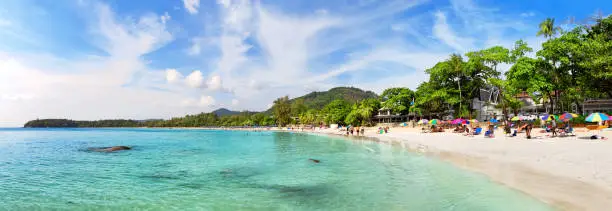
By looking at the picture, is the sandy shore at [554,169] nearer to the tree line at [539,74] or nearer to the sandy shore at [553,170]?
the sandy shore at [553,170]

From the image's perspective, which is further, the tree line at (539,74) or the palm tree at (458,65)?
the palm tree at (458,65)

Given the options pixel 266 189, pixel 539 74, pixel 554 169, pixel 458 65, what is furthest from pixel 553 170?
pixel 458 65

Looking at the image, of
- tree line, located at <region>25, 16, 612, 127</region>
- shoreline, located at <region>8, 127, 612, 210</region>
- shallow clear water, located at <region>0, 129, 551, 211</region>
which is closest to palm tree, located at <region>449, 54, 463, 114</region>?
tree line, located at <region>25, 16, 612, 127</region>

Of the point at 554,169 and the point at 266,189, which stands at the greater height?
the point at 554,169

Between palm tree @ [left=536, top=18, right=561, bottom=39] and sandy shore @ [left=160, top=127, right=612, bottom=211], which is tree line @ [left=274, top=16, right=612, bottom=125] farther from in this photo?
sandy shore @ [left=160, top=127, right=612, bottom=211]

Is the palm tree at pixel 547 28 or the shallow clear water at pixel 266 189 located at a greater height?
the palm tree at pixel 547 28

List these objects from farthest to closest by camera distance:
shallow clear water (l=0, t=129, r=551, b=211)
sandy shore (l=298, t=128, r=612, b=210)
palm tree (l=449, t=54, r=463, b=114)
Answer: palm tree (l=449, t=54, r=463, b=114) < shallow clear water (l=0, t=129, r=551, b=211) < sandy shore (l=298, t=128, r=612, b=210)

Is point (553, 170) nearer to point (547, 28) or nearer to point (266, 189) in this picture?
point (266, 189)

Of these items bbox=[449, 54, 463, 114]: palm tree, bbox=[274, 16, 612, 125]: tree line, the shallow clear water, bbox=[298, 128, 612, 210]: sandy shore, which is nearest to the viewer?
bbox=[298, 128, 612, 210]: sandy shore

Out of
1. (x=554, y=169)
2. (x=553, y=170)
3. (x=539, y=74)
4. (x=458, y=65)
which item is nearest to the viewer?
(x=553, y=170)

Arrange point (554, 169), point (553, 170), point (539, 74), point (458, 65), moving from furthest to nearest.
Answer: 1. point (458, 65)
2. point (539, 74)
3. point (554, 169)
4. point (553, 170)

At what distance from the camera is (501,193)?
9.93 m

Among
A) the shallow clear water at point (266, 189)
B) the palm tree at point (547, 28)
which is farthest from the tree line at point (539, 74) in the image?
the shallow clear water at point (266, 189)

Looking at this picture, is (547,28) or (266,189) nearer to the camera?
(266,189)
